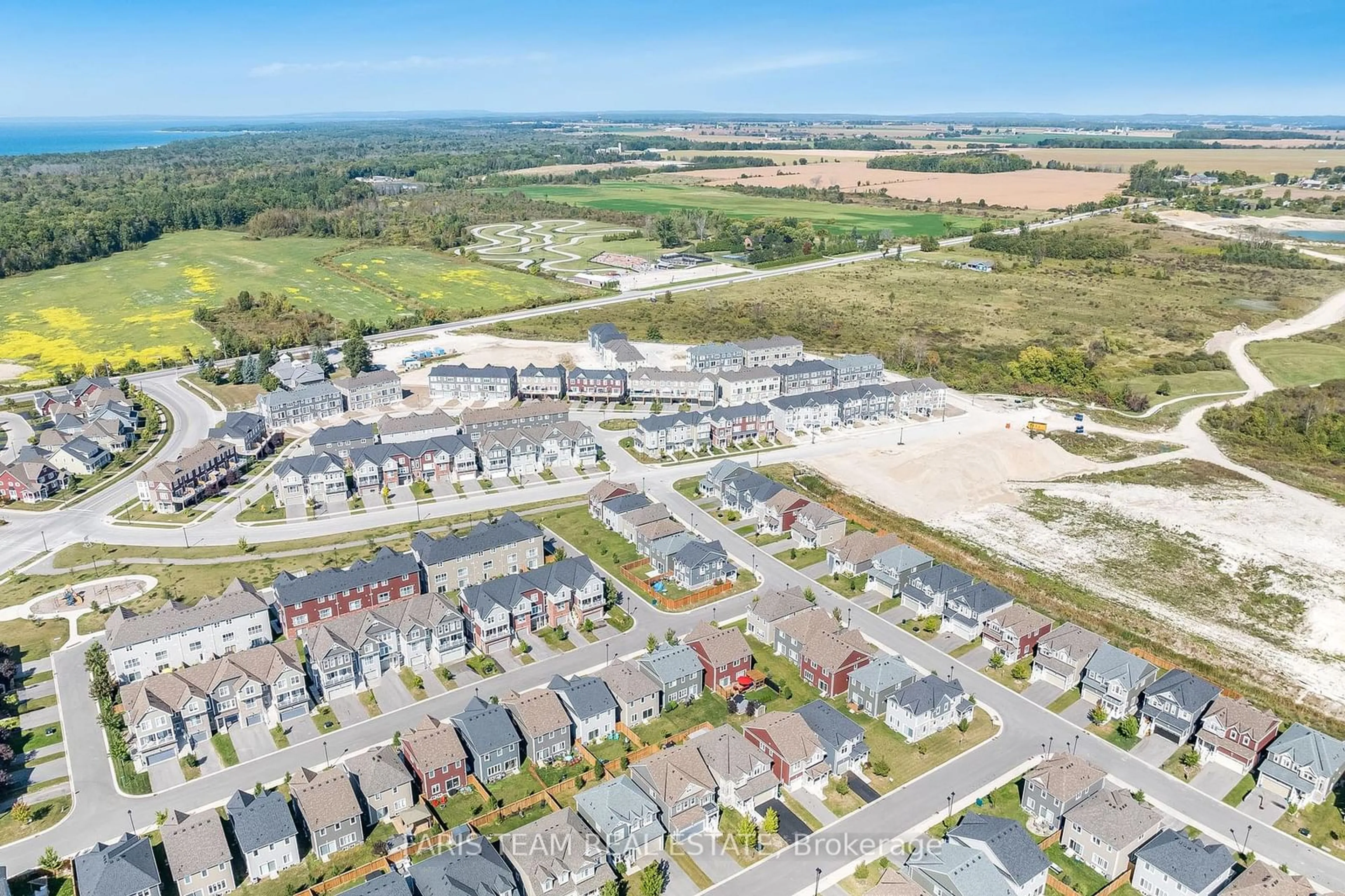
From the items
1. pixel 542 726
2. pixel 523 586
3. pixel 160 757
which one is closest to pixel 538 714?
pixel 542 726

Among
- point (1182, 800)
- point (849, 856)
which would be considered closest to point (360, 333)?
point (849, 856)

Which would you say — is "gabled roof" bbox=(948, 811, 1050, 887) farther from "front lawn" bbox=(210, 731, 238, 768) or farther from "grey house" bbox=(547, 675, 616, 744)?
"front lawn" bbox=(210, 731, 238, 768)

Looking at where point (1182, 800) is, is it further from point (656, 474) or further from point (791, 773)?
point (656, 474)

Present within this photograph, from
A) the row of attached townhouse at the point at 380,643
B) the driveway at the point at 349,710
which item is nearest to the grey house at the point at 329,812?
the driveway at the point at 349,710

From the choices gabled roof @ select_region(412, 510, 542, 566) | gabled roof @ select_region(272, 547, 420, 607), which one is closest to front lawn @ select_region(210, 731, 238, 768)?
gabled roof @ select_region(272, 547, 420, 607)

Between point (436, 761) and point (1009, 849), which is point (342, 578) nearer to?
point (436, 761)
